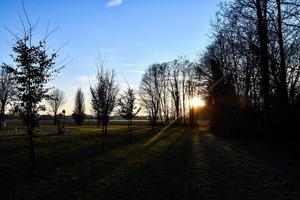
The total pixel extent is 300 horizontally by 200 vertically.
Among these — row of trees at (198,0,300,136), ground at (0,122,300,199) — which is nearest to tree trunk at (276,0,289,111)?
row of trees at (198,0,300,136)

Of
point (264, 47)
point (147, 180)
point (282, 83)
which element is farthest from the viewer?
point (264, 47)

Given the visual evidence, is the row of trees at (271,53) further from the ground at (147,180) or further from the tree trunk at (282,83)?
the ground at (147,180)

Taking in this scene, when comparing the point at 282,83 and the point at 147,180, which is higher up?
the point at 282,83

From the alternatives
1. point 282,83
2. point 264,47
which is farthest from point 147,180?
point 264,47

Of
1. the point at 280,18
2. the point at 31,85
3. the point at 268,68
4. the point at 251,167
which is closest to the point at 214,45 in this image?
the point at 268,68

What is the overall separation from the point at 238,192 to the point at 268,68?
51.4 feet

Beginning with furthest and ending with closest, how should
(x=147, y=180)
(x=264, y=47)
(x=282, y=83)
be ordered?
(x=264, y=47) < (x=282, y=83) < (x=147, y=180)

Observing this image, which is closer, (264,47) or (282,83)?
(282,83)

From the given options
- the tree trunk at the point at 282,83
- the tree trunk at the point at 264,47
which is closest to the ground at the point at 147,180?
the tree trunk at the point at 282,83

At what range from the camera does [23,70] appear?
389 inches

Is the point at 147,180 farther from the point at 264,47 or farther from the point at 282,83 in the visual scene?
the point at 264,47

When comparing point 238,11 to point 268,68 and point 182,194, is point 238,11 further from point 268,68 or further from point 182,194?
point 182,194

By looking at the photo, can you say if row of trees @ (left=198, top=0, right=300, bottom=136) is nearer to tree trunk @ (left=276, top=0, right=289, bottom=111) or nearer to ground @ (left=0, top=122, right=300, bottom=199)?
tree trunk @ (left=276, top=0, right=289, bottom=111)

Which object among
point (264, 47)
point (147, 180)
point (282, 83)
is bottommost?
point (147, 180)
